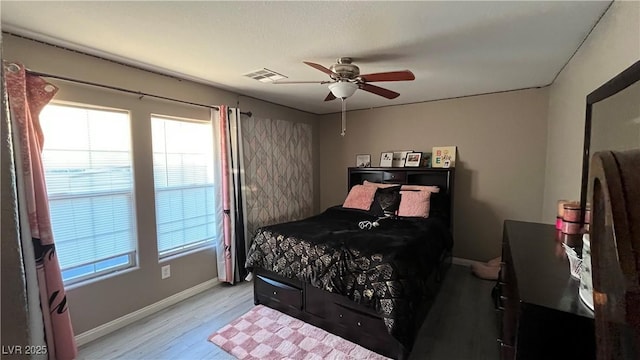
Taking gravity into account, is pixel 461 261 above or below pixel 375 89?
below

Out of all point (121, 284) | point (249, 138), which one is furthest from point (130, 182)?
point (249, 138)

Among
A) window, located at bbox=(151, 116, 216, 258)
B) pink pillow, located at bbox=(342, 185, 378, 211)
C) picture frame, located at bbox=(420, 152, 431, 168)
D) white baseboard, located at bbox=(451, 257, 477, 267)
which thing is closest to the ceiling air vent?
window, located at bbox=(151, 116, 216, 258)

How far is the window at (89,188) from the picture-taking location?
2.05 meters

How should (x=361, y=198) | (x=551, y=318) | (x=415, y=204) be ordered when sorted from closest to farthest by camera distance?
1. (x=551, y=318)
2. (x=415, y=204)
3. (x=361, y=198)

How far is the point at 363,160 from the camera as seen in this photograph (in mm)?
4379

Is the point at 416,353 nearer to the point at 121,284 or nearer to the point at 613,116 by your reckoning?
the point at 613,116

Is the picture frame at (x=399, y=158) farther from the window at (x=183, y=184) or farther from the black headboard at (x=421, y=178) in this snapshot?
the window at (x=183, y=184)

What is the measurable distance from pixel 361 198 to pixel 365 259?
5.42 ft

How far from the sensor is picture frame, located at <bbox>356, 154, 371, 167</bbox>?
14.2 feet

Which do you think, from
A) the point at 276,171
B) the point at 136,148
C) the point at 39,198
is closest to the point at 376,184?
the point at 276,171

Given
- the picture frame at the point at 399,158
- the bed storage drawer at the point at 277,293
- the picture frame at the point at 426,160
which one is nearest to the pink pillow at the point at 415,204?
the picture frame at the point at 426,160

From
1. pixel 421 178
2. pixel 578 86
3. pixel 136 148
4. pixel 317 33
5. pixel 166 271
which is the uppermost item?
pixel 317 33

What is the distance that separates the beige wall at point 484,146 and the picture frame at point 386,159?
0.32 ft

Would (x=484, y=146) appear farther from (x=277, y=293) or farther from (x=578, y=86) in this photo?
(x=277, y=293)
